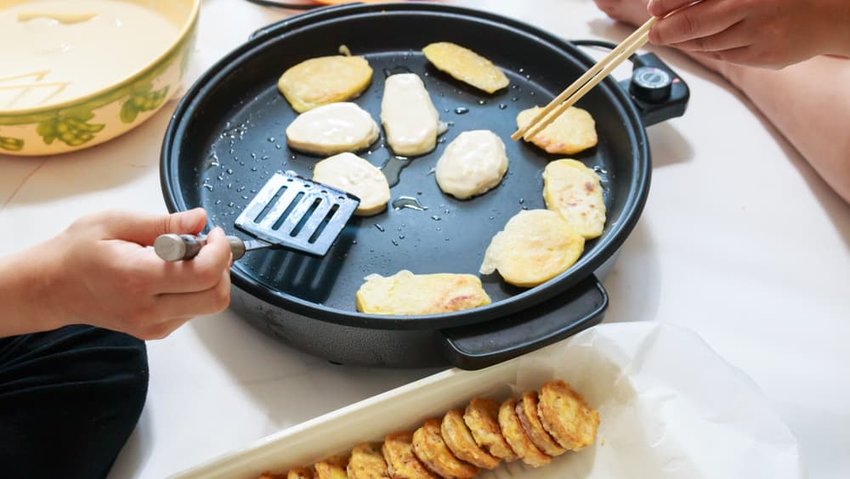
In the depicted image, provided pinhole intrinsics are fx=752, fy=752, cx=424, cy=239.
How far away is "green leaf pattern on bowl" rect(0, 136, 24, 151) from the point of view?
1.26 meters

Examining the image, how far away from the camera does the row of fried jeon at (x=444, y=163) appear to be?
1.04m

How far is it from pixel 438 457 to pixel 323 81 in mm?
756

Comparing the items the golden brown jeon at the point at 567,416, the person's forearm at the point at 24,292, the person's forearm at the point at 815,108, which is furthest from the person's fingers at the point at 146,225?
the person's forearm at the point at 815,108

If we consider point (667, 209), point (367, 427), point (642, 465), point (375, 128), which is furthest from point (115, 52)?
point (642, 465)

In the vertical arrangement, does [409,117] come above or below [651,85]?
below

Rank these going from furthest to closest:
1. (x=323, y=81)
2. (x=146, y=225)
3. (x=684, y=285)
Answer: (x=323, y=81) → (x=684, y=285) → (x=146, y=225)

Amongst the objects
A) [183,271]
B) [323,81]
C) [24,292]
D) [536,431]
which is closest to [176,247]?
[183,271]

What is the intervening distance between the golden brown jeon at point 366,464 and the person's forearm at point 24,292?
385 mm

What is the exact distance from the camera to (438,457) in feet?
2.91

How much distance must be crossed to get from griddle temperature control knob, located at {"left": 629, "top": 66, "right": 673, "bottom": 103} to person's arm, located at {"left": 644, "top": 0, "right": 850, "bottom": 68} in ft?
0.71

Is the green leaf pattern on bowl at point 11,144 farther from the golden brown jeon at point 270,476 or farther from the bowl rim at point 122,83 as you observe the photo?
the golden brown jeon at point 270,476

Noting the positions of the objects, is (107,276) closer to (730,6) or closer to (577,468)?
(577,468)

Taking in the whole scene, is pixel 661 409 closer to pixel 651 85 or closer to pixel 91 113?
pixel 651 85

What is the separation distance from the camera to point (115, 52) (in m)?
1.40
